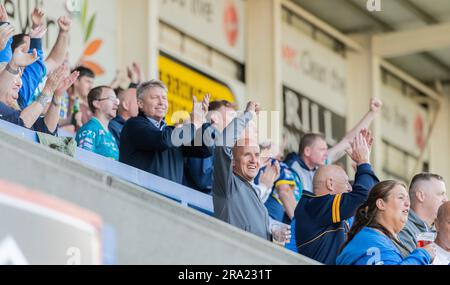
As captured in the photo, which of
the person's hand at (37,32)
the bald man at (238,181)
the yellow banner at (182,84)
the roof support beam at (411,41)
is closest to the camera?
the bald man at (238,181)

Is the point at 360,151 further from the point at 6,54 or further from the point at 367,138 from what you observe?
the point at 6,54

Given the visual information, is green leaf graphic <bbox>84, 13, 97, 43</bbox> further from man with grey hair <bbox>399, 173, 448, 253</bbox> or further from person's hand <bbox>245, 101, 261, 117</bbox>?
person's hand <bbox>245, 101, 261, 117</bbox>

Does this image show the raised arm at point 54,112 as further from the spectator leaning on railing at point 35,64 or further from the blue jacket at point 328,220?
the blue jacket at point 328,220

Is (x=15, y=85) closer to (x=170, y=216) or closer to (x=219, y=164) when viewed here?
(x=219, y=164)

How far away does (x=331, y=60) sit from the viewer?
16.9 meters

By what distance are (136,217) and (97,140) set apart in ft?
7.24

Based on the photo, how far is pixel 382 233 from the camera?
19.4 ft

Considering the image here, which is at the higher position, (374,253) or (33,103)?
(33,103)

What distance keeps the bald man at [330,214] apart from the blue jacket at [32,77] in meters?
1.79

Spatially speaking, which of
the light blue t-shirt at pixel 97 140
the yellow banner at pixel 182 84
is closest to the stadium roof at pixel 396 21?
the yellow banner at pixel 182 84

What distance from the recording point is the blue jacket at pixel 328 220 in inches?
253

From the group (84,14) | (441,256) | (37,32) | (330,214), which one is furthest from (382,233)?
(84,14)

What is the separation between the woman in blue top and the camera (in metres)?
5.71
